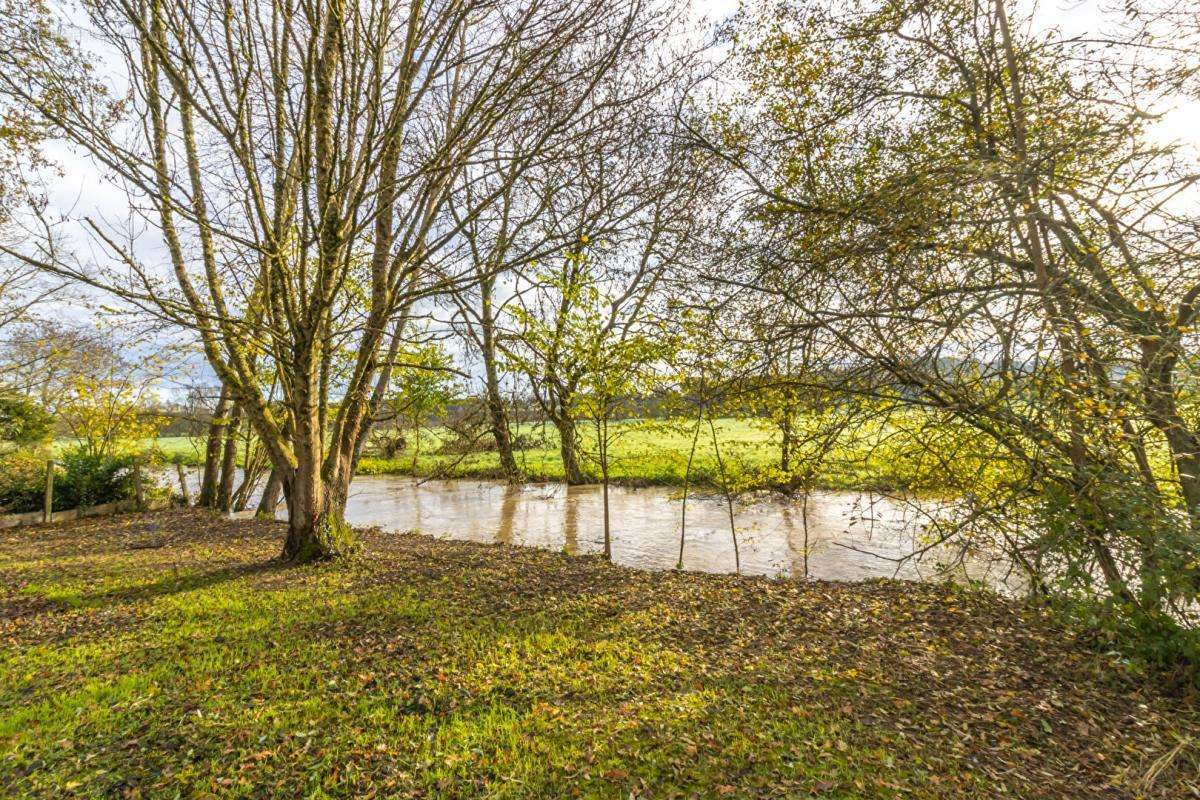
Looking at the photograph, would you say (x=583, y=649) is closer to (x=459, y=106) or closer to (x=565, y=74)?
(x=565, y=74)

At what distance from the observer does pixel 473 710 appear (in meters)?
3.64

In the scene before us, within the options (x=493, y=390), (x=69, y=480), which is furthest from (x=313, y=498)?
(x=69, y=480)

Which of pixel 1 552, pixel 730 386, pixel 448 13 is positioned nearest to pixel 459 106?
pixel 448 13

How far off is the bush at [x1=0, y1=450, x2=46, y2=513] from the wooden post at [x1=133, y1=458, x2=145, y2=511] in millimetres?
1503

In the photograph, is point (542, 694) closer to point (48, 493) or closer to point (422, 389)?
point (422, 389)

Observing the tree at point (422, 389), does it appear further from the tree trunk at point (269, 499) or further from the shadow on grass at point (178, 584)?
the tree trunk at point (269, 499)

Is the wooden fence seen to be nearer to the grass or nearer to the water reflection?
the water reflection

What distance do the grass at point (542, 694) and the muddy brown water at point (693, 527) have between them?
172cm

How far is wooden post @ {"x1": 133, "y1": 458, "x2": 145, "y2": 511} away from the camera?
41.3ft

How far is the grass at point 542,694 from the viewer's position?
297 centimetres

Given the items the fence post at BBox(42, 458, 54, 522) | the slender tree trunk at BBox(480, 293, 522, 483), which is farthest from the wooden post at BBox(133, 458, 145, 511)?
the slender tree trunk at BBox(480, 293, 522, 483)

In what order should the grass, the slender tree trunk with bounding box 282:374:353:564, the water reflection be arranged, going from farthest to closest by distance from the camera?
the water reflection, the slender tree trunk with bounding box 282:374:353:564, the grass

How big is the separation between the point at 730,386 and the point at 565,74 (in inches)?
159

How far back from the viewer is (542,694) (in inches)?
154
